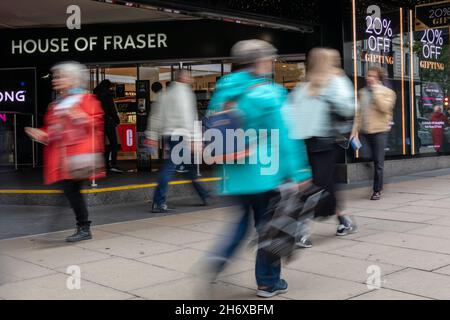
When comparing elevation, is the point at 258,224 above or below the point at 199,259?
above

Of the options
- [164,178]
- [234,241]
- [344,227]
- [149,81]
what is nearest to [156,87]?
[149,81]

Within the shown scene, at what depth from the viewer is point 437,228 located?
6363 mm

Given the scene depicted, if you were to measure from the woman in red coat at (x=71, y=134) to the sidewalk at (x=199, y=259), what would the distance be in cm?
74

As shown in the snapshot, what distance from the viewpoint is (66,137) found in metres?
5.52

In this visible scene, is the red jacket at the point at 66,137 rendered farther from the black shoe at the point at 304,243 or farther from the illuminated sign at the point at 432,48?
the illuminated sign at the point at 432,48

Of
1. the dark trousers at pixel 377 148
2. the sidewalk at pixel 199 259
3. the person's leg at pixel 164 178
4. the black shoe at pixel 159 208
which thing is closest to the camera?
the sidewalk at pixel 199 259

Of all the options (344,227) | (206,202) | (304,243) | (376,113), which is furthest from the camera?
(206,202)

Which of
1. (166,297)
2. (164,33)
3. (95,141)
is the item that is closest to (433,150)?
(164,33)

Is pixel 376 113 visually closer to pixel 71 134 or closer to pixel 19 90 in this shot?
pixel 71 134

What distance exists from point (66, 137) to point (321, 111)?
242 cm

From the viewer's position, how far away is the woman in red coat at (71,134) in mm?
5531

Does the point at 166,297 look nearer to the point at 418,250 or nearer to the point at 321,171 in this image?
the point at 321,171

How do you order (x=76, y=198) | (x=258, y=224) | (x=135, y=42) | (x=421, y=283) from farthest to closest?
(x=135, y=42) < (x=76, y=198) < (x=421, y=283) < (x=258, y=224)

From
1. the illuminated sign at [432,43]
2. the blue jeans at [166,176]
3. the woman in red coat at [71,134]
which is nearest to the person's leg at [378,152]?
the blue jeans at [166,176]
